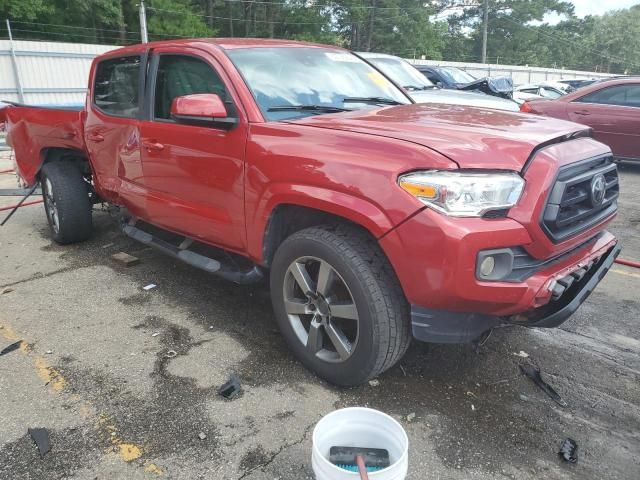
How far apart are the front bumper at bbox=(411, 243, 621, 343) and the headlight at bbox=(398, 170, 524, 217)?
481mm

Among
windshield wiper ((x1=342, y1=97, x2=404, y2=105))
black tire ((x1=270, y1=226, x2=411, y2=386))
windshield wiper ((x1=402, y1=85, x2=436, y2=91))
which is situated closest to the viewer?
black tire ((x1=270, y1=226, x2=411, y2=386))

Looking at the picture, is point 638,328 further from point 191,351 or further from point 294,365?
point 191,351

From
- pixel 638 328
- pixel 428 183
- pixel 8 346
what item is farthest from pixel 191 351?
pixel 638 328

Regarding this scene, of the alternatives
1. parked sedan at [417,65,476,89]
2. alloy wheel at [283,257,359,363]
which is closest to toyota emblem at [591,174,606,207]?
alloy wheel at [283,257,359,363]

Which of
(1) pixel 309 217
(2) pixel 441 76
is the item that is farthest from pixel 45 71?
(1) pixel 309 217

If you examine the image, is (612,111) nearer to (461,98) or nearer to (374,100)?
(461,98)

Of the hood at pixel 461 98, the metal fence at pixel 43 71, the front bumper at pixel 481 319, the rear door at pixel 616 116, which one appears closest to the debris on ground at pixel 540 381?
the front bumper at pixel 481 319

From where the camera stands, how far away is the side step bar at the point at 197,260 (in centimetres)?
340

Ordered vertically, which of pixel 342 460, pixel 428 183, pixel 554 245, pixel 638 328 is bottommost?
pixel 638 328

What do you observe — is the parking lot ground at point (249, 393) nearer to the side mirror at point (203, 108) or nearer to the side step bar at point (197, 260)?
the side step bar at point (197, 260)

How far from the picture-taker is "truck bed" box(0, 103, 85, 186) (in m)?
5.13

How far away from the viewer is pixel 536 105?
9492 millimetres

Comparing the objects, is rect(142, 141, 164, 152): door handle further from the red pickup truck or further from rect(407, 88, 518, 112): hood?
rect(407, 88, 518, 112): hood

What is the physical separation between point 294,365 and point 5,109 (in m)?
4.83
